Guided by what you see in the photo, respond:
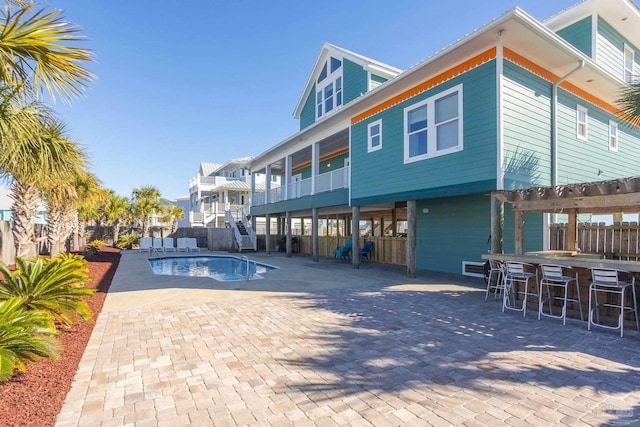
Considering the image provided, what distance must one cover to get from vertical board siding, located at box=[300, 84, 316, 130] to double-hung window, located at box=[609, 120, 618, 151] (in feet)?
42.0

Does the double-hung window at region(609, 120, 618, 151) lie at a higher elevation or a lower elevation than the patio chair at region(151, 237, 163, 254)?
higher

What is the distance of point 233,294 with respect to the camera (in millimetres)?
8516

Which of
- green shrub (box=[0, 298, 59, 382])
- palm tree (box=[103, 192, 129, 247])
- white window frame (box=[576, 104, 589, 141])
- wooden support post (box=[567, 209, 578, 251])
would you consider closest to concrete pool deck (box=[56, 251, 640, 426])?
green shrub (box=[0, 298, 59, 382])

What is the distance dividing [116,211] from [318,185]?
60.2ft

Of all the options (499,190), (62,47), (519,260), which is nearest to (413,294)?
(519,260)

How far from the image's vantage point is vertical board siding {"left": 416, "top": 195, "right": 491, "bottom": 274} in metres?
11.1

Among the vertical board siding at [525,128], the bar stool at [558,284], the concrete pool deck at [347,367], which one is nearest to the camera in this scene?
the concrete pool deck at [347,367]

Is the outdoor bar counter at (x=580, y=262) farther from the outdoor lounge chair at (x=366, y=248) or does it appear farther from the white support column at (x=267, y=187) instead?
the white support column at (x=267, y=187)

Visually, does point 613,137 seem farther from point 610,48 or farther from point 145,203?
point 145,203

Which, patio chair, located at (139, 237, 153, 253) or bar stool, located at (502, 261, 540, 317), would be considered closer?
bar stool, located at (502, 261, 540, 317)

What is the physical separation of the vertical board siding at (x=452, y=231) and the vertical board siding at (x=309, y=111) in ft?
28.7

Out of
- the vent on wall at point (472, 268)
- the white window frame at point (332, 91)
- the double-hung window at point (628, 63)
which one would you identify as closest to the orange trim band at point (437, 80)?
the white window frame at point (332, 91)

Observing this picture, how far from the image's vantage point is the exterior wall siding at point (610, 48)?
38.9 feet

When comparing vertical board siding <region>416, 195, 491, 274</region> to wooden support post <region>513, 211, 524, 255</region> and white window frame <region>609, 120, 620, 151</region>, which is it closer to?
wooden support post <region>513, 211, 524, 255</region>
